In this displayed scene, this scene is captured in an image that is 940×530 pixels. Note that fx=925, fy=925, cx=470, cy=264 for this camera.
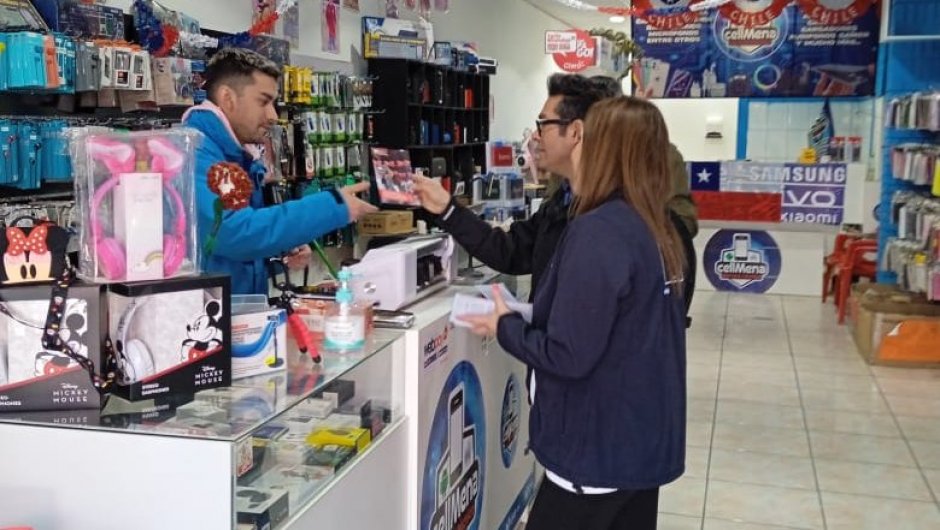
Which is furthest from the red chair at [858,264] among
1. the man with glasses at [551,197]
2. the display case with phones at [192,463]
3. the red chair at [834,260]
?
the display case with phones at [192,463]

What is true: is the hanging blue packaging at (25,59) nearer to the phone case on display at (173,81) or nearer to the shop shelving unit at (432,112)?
the phone case on display at (173,81)

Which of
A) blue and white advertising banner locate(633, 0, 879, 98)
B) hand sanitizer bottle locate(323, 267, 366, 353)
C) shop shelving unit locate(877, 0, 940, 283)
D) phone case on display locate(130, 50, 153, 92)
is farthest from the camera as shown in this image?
blue and white advertising banner locate(633, 0, 879, 98)

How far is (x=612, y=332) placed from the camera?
196cm

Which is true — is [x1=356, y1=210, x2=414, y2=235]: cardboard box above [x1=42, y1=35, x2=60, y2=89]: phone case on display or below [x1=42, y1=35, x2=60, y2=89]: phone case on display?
below

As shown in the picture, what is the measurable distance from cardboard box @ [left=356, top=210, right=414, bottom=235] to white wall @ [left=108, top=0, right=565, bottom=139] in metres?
1.35

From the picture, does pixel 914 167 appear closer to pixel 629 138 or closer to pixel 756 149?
pixel 756 149

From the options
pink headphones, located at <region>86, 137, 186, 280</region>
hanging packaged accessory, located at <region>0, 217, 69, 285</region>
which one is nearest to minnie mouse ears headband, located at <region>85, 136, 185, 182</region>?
pink headphones, located at <region>86, 137, 186, 280</region>

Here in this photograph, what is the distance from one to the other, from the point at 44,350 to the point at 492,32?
462 inches

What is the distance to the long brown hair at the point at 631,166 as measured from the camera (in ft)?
6.47

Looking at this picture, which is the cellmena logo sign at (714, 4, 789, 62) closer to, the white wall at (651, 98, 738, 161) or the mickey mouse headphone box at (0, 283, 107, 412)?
the white wall at (651, 98, 738, 161)

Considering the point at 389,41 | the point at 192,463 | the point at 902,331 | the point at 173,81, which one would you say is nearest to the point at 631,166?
the point at 192,463

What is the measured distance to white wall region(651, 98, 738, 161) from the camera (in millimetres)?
14008

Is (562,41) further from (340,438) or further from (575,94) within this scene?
(340,438)

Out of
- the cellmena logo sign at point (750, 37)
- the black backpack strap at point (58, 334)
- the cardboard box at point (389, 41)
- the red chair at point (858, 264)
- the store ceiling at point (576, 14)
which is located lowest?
the red chair at point (858, 264)
